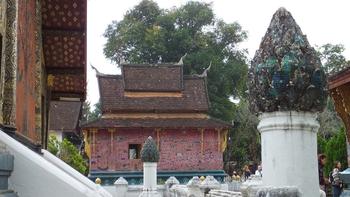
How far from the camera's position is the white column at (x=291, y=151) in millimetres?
3217

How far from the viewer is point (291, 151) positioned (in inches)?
126

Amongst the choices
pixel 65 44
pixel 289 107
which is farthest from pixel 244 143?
pixel 289 107

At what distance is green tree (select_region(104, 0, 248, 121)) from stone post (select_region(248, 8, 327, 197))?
40.7m

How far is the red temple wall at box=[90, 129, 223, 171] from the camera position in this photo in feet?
93.6

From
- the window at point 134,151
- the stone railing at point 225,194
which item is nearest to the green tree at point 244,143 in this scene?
the window at point 134,151

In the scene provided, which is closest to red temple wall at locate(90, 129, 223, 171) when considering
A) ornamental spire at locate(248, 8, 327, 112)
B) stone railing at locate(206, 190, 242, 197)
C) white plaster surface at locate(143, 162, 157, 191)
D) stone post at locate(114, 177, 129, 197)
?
stone post at locate(114, 177, 129, 197)

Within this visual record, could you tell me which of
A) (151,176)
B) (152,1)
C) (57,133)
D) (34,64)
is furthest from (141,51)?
(34,64)

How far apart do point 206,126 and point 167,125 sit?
2.18 m

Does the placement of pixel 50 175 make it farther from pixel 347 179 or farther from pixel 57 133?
pixel 57 133

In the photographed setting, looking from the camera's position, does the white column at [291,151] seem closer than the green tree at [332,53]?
Yes

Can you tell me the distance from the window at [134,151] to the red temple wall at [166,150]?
1.45ft

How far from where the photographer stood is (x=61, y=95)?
12.2 metres

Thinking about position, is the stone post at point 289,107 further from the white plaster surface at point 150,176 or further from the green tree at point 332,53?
the green tree at point 332,53

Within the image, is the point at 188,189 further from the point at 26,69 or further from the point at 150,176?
the point at 26,69
